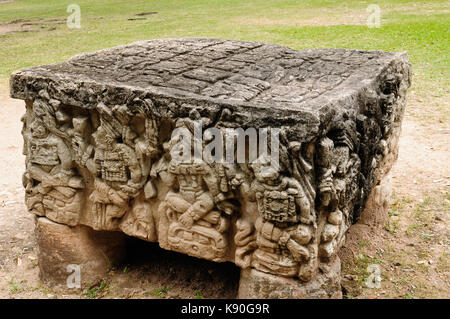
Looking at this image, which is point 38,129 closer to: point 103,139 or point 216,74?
point 103,139

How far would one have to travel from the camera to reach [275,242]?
2.75m

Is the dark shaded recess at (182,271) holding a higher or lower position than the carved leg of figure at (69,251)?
lower

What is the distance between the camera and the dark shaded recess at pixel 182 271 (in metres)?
3.51

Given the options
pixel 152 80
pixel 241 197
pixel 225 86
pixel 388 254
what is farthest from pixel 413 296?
pixel 152 80

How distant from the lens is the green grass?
10.1 m

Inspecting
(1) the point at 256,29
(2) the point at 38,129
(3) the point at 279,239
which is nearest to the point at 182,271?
(3) the point at 279,239

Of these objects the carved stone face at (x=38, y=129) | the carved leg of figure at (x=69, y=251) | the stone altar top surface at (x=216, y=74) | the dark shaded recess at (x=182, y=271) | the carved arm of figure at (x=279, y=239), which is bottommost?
the dark shaded recess at (x=182, y=271)

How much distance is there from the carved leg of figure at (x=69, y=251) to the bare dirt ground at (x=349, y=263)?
101mm

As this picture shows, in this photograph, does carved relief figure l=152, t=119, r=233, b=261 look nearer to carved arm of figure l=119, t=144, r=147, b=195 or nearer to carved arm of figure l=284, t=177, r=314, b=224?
carved arm of figure l=119, t=144, r=147, b=195

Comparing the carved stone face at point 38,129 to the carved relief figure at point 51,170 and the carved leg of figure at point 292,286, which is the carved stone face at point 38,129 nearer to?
the carved relief figure at point 51,170

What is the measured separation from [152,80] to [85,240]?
1308mm

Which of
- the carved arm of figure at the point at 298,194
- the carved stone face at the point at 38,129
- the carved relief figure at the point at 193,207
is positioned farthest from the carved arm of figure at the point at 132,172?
the carved arm of figure at the point at 298,194

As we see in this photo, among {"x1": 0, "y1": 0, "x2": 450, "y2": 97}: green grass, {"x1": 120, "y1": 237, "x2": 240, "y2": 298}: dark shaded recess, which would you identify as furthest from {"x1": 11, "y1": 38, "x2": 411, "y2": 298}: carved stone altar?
{"x1": 0, "y1": 0, "x2": 450, "y2": 97}: green grass

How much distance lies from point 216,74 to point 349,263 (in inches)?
67.8
